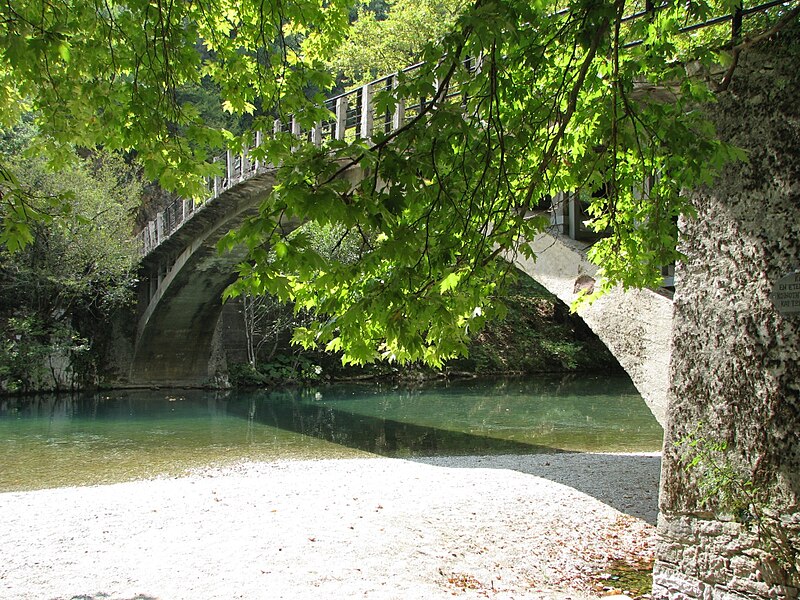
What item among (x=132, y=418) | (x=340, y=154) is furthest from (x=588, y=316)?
(x=132, y=418)

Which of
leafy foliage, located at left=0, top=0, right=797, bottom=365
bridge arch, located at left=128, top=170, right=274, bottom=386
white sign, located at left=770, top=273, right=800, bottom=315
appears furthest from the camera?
bridge arch, located at left=128, top=170, right=274, bottom=386

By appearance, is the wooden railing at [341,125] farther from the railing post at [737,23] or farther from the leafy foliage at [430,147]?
the leafy foliage at [430,147]

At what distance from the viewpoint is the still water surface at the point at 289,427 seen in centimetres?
1010

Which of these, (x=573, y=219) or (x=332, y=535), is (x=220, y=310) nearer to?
(x=573, y=219)

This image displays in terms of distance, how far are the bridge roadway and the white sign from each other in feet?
3.87

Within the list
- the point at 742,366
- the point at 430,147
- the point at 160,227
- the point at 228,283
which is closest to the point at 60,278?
the point at 160,227

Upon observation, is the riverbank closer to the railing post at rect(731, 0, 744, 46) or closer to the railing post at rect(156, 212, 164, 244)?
the railing post at rect(731, 0, 744, 46)

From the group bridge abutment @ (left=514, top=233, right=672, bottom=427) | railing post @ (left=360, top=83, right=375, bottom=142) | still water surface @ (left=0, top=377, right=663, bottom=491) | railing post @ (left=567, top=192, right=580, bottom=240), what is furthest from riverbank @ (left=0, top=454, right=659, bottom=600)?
railing post @ (left=360, top=83, right=375, bottom=142)

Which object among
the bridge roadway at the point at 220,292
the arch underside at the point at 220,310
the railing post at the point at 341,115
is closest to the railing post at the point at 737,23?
the bridge roadway at the point at 220,292

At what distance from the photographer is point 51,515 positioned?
241 inches

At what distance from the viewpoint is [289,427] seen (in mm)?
13320

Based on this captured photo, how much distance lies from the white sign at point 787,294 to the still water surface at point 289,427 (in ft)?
22.7

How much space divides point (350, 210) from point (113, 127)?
3015mm

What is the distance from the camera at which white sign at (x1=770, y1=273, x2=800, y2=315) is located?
3629 millimetres
